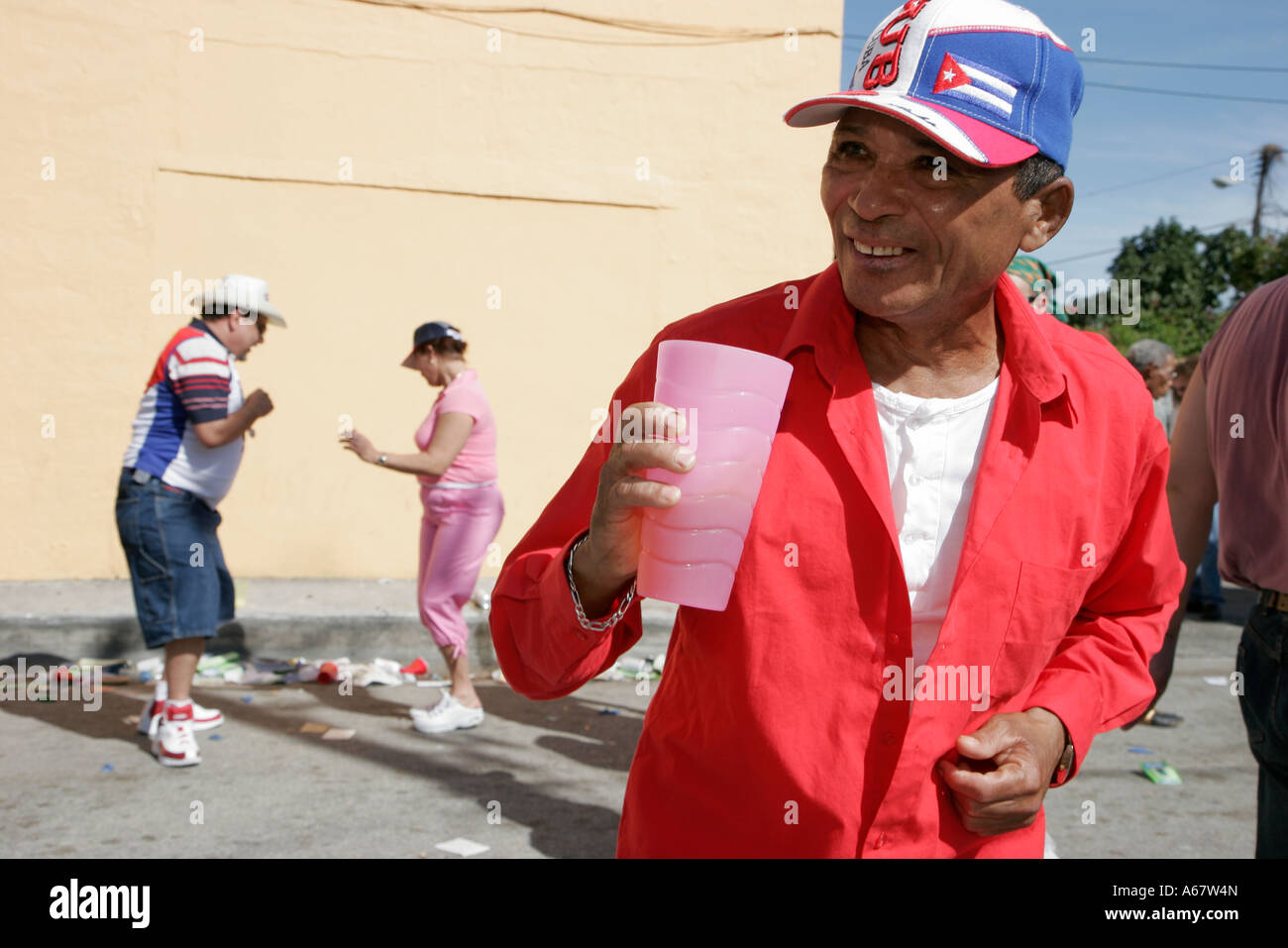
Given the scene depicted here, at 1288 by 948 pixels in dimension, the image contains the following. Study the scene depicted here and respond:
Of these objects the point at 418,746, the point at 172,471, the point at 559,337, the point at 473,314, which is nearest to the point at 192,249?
the point at 473,314

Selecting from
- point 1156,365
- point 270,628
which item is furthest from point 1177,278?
point 270,628

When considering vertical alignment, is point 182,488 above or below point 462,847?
above

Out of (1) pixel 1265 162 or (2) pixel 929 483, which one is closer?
(2) pixel 929 483

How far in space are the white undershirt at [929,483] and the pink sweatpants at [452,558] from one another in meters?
4.60

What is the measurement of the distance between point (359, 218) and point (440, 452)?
3288 mm

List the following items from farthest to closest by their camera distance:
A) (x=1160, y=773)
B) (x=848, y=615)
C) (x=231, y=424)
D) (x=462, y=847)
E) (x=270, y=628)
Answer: (x=270, y=628) < (x=1160, y=773) < (x=231, y=424) < (x=462, y=847) < (x=848, y=615)

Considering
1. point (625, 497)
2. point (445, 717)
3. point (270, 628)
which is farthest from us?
point (270, 628)

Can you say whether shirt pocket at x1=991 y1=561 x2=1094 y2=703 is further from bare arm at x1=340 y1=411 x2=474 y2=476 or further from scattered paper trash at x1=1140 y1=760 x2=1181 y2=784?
scattered paper trash at x1=1140 y1=760 x2=1181 y2=784

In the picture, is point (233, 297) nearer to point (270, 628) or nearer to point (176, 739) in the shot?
point (176, 739)

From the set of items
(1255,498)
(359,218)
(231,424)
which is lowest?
(1255,498)

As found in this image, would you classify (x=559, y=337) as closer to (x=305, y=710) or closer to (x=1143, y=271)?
(x=305, y=710)

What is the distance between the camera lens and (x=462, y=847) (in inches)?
183

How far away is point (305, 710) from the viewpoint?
21.3 feet

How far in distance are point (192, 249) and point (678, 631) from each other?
759 cm
